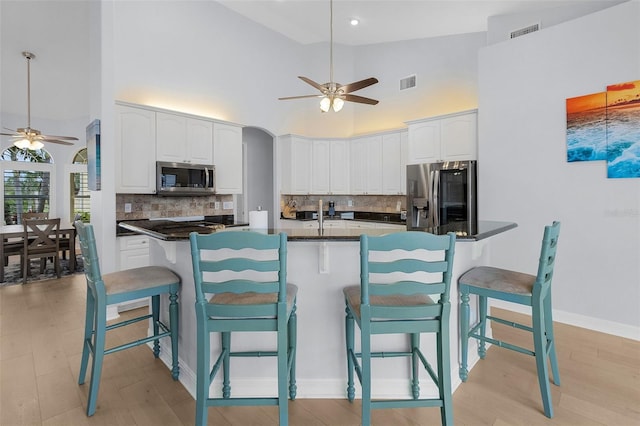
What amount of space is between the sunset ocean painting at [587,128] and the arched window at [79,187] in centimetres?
1038

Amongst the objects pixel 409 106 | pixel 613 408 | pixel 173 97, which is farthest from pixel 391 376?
pixel 409 106

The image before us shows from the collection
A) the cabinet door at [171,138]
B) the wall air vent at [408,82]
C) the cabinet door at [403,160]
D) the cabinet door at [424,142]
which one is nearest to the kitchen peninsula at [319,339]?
the cabinet door at [171,138]

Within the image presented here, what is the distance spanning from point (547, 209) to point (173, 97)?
4862mm

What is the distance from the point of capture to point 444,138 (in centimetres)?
454

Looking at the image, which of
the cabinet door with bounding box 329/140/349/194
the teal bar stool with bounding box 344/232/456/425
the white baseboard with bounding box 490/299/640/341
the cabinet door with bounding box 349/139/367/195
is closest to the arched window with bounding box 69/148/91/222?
the cabinet door with bounding box 329/140/349/194

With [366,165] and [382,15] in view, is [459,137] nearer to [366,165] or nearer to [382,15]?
[366,165]

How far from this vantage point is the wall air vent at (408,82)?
5.68 meters

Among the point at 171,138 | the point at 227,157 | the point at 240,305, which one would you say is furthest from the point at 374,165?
the point at 240,305

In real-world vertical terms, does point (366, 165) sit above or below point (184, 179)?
above

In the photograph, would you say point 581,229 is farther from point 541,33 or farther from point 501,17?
point 501,17

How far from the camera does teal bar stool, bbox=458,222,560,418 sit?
1959 millimetres

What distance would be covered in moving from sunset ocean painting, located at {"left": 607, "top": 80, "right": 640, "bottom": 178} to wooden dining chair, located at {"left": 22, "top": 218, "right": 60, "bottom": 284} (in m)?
7.32

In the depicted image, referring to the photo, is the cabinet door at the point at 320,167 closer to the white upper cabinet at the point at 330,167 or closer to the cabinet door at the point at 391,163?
the white upper cabinet at the point at 330,167

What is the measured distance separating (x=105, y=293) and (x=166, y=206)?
281cm
